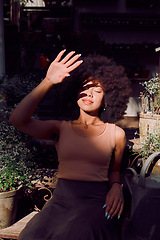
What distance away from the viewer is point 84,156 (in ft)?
5.78

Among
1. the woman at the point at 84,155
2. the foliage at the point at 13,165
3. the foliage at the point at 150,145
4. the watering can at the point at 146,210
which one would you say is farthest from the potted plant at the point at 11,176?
the foliage at the point at 150,145

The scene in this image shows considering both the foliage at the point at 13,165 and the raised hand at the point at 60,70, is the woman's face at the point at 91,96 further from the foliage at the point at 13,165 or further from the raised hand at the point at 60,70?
the foliage at the point at 13,165

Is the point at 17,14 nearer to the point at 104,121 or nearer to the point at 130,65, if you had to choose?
the point at 130,65

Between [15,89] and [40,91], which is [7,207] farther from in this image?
[15,89]

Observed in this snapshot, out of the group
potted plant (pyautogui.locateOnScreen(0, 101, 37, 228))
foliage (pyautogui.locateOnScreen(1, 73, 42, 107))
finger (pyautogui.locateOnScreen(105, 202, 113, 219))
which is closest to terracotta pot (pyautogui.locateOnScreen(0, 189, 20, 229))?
potted plant (pyautogui.locateOnScreen(0, 101, 37, 228))

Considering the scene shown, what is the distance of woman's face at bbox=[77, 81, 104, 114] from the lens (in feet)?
6.14

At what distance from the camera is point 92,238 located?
1441 mm

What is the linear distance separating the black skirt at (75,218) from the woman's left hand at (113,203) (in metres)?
0.03

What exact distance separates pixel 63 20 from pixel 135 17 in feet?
5.86

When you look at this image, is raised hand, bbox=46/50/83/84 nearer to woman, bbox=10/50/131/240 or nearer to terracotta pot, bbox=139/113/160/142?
woman, bbox=10/50/131/240

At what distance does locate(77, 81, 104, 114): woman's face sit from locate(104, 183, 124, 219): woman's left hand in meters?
0.55

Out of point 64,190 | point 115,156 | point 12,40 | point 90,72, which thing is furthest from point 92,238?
point 12,40

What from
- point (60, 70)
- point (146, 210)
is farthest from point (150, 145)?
point (60, 70)

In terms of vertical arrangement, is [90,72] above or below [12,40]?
below
